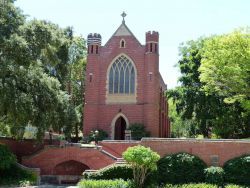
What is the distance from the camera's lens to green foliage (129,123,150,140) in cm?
3706

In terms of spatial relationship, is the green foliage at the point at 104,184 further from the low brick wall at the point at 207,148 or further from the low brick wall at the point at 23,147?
the low brick wall at the point at 23,147

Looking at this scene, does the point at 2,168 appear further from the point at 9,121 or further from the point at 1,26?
the point at 1,26

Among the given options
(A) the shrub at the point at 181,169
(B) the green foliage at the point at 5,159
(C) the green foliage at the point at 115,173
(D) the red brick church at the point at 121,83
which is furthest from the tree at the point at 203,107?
(B) the green foliage at the point at 5,159

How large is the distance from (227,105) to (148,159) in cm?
1542

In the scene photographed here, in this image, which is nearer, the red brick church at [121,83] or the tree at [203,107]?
the tree at [203,107]

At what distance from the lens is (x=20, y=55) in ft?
78.3

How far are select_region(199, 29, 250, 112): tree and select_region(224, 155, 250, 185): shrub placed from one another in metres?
4.45

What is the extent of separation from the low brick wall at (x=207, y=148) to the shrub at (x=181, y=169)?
2.15 ft

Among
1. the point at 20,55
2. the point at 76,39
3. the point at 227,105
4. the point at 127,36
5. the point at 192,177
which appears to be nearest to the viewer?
the point at 20,55

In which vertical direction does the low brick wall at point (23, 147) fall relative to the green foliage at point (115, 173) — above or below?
above

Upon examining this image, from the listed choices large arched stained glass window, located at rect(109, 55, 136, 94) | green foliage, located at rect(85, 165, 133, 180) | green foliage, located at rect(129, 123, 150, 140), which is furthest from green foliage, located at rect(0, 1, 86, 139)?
large arched stained glass window, located at rect(109, 55, 136, 94)

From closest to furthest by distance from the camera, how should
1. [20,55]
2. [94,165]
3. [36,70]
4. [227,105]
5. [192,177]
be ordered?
[20,55] < [192,177] < [36,70] < [94,165] < [227,105]

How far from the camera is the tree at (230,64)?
2622 centimetres

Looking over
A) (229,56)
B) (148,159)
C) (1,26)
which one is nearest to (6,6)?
(1,26)
